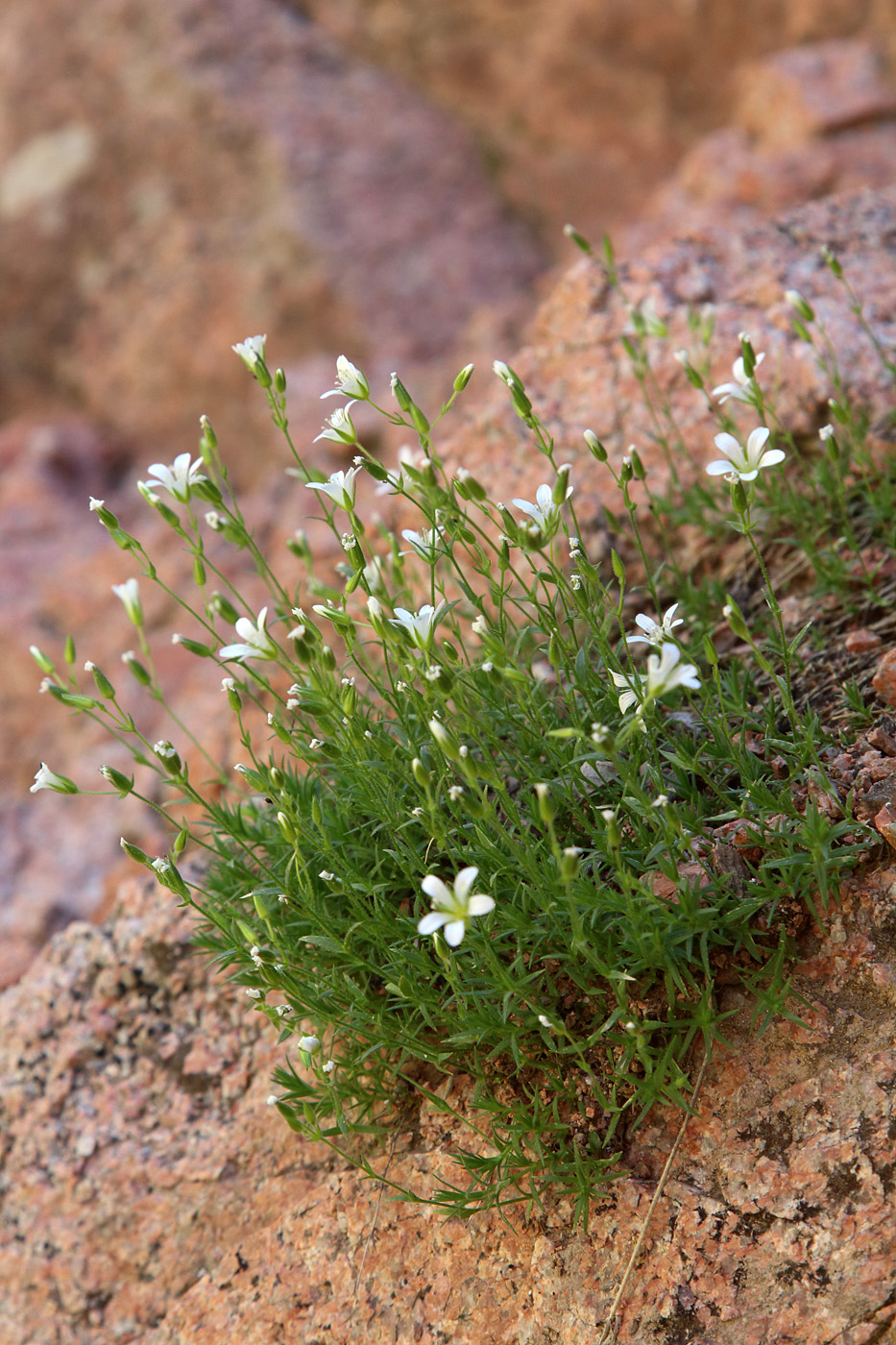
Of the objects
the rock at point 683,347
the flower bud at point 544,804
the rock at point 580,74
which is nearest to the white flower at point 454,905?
the flower bud at point 544,804

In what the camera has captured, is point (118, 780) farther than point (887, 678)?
No

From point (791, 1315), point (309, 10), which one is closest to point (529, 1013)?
point (791, 1315)

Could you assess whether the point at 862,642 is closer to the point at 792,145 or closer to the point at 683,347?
the point at 683,347

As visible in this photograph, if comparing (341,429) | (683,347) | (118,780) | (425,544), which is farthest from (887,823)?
(683,347)

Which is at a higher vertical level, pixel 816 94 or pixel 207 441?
pixel 816 94

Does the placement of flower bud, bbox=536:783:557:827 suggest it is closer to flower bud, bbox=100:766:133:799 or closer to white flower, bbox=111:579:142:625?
flower bud, bbox=100:766:133:799

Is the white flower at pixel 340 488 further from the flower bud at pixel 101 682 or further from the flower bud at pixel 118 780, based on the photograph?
the flower bud at pixel 118 780

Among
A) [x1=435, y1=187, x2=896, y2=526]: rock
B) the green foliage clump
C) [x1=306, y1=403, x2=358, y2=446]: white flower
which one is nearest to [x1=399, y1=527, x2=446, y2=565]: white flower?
the green foliage clump
